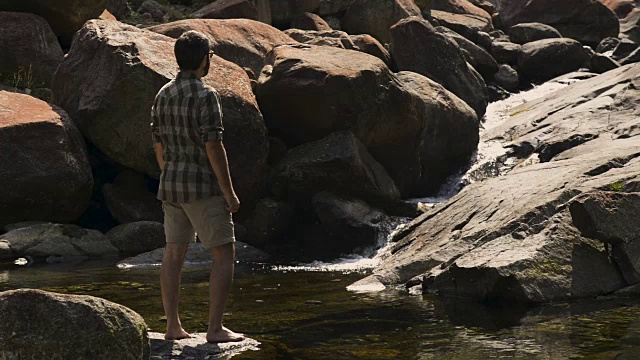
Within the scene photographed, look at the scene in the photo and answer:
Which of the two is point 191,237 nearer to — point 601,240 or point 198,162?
point 198,162

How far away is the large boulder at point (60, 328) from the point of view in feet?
19.6

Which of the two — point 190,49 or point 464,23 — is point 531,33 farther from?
point 190,49

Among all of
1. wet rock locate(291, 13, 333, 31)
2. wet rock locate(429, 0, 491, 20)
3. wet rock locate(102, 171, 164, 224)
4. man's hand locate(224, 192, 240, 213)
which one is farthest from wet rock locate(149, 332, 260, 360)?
wet rock locate(429, 0, 491, 20)

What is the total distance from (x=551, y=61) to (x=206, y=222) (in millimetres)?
25553

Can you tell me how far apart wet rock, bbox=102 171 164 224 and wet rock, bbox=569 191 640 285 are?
29.7 feet

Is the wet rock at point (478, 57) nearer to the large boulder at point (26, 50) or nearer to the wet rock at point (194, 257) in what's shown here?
the large boulder at point (26, 50)

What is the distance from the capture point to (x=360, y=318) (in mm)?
9453

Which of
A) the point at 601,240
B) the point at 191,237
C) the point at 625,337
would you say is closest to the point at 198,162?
the point at 191,237

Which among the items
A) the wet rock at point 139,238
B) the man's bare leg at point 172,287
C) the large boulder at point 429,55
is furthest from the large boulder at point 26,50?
the man's bare leg at point 172,287

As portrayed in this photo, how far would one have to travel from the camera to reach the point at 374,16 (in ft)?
97.0

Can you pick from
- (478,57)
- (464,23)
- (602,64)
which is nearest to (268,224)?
(478,57)

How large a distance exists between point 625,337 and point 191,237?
3.68m

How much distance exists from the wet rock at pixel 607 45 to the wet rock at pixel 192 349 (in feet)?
96.4

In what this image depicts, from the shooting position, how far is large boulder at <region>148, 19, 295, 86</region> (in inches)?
766
